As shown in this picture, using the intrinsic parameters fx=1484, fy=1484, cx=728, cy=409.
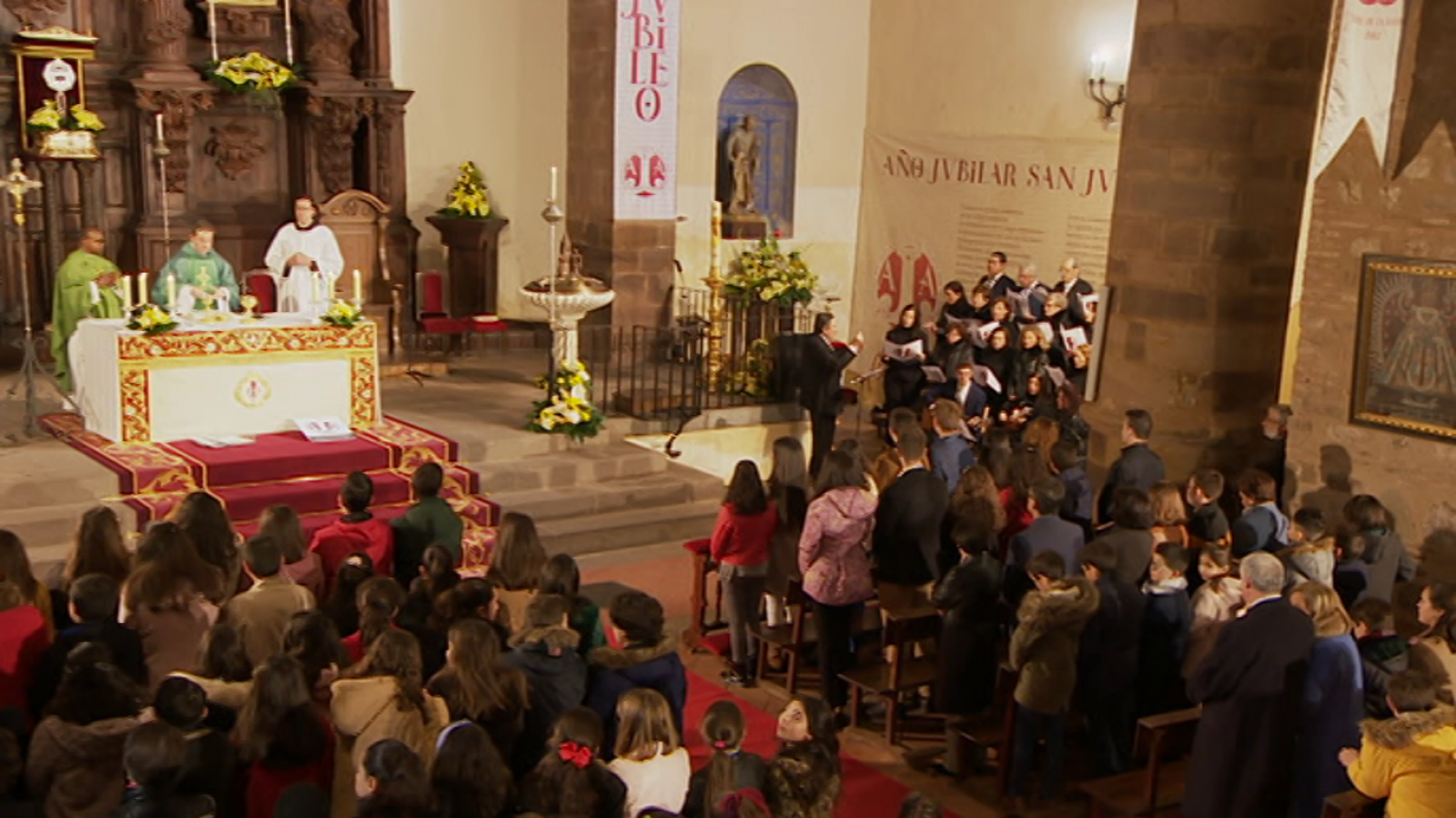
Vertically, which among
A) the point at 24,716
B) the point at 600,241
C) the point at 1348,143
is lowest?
the point at 24,716

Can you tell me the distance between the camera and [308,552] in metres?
7.06

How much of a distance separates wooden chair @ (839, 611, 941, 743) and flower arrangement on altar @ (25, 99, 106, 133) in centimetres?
883

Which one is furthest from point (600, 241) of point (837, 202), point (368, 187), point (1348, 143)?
point (1348, 143)

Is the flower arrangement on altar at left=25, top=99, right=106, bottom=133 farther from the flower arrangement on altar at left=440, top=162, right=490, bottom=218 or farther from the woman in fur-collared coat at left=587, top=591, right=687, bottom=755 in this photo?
the woman in fur-collared coat at left=587, top=591, right=687, bottom=755

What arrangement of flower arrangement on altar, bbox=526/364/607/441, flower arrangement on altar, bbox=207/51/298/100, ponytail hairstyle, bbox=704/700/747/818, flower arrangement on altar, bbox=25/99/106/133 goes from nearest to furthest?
1. ponytail hairstyle, bbox=704/700/747/818
2. flower arrangement on altar, bbox=526/364/607/441
3. flower arrangement on altar, bbox=25/99/106/133
4. flower arrangement on altar, bbox=207/51/298/100

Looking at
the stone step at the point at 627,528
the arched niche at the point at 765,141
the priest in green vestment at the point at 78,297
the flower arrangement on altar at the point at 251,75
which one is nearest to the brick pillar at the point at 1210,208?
the stone step at the point at 627,528

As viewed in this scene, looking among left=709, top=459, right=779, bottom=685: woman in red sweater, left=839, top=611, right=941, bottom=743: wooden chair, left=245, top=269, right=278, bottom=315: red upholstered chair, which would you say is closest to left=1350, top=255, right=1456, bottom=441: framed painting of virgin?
left=839, top=611, right=941, bottom=743: wooden chair

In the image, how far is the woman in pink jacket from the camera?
294 inches

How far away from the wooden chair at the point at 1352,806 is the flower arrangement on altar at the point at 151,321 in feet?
26.3

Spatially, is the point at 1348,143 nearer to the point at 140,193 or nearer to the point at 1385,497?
the point at 1385,497

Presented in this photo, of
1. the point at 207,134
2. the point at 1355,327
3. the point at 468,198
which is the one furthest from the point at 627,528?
the point at 207,134

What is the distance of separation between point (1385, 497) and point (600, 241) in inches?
302

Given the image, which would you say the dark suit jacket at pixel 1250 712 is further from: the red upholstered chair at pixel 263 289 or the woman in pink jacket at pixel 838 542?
the red upholstered chair at pixel 263 289

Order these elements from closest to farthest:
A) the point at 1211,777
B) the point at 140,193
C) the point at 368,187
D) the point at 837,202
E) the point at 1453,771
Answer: the point at 1453,771, the point at 1211,777, the point at 140,193, the point at 368,187, the point at 837,202
